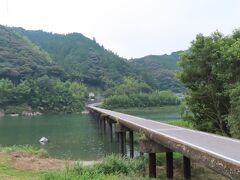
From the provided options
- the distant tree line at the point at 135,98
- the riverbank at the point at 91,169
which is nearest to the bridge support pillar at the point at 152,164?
the riverbank at the point at 91,169

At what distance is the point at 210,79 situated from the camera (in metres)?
27.1

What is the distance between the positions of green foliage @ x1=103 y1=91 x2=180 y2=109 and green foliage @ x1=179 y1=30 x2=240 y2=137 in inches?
3646

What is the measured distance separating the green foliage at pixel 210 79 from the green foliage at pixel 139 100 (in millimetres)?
92603

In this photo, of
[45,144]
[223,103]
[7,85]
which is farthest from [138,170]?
[7,85]

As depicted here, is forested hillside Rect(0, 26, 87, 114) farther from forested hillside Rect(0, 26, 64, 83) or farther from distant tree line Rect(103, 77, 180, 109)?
distant tree line Rect(103, 77, 180, 109)

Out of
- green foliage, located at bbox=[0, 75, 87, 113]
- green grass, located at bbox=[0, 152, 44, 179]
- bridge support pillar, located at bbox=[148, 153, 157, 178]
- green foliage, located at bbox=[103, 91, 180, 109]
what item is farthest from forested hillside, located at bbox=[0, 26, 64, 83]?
bridge support pillar, located at bbox=[148, 153, 157, 178]

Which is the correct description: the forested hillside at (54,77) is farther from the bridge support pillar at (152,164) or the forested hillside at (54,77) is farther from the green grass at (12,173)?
the bridge support pillar at (152,164)

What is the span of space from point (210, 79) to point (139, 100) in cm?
10569

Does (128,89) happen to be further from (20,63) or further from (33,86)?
(20,63)

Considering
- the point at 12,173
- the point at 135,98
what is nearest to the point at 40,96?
the point at 135,98

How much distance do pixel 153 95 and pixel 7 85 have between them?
4745 centimetres

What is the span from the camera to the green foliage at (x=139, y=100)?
125 meters

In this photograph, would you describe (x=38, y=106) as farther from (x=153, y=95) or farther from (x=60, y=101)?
(x=153, y=95)

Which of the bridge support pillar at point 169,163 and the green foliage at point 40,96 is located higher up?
the green foliage at point 40,96
